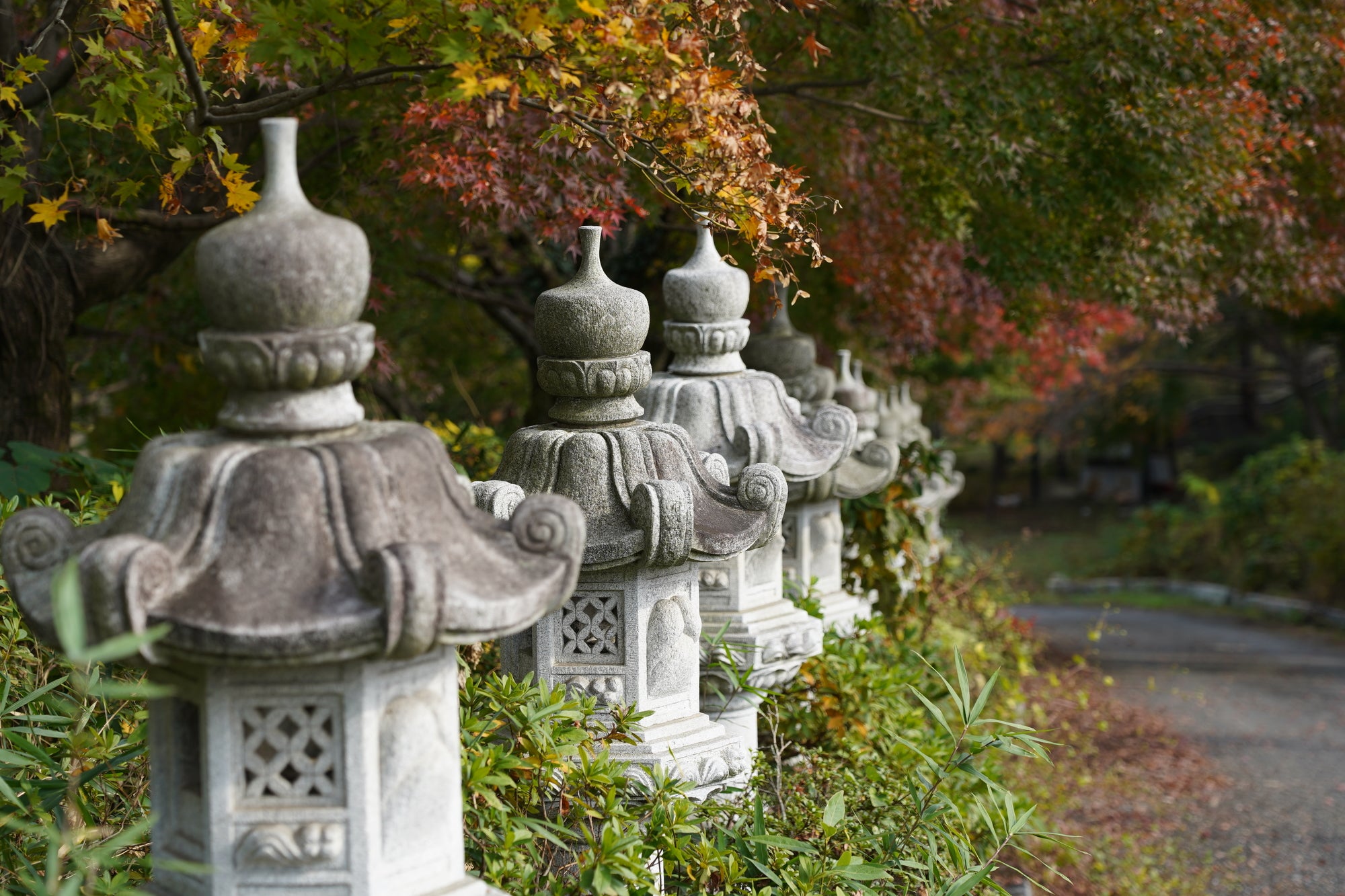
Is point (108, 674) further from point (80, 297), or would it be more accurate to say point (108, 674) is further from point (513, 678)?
point (80, 297)

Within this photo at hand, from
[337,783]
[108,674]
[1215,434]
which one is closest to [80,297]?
[108,674]

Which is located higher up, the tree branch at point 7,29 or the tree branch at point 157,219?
the tree branch at point 7,29

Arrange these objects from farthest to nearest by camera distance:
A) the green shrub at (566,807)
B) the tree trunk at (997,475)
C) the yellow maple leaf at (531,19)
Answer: the tree trunk at (997,475), the yellow maple leaf at (531,19), the green shrub at (566,807)

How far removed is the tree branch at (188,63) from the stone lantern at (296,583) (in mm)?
1580

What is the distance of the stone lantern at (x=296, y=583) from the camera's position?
2328 mm

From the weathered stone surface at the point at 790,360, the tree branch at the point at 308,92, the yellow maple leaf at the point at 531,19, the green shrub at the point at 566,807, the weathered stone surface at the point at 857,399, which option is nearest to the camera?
the green shrub at the point at 566,807

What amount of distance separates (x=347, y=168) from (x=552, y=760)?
4.15 meters

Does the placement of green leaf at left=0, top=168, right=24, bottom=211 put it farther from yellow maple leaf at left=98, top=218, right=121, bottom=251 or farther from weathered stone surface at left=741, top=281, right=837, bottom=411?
weathered stone surface at left=741, top=281, right=837, bottom=411

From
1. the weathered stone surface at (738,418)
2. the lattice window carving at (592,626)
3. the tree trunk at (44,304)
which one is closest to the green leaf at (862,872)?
the lattice window carving at (592,626)

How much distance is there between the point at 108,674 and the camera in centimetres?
412

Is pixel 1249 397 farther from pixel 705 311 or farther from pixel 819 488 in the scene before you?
pixel 705 311

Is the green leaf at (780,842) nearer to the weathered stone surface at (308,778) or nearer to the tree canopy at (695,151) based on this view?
the weathered stone surface at (308,778)

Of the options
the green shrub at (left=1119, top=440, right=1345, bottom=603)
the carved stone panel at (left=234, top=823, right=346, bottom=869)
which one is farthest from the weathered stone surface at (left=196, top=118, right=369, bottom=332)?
the green shrub at (left=1119, top=440, right=1345, bottom=603)

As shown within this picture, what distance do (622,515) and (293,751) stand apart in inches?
52.6
